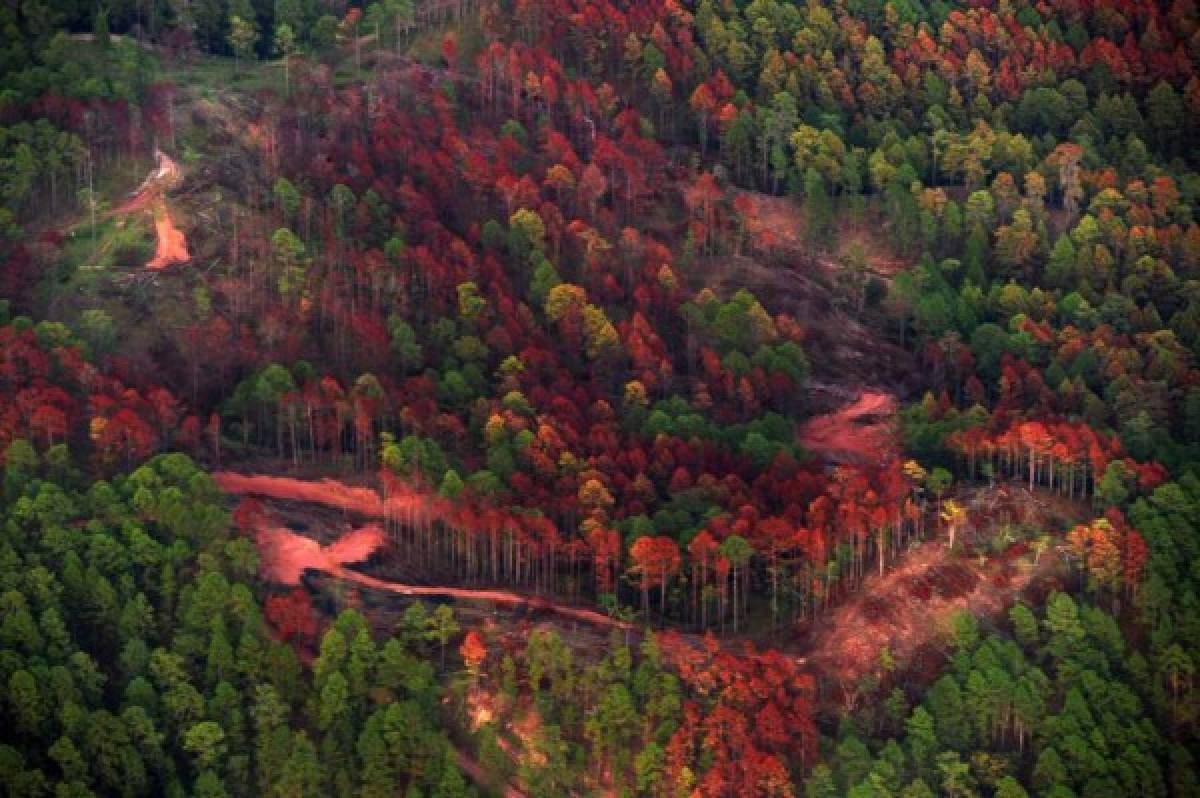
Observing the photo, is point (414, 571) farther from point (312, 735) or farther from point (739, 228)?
point (739, 228)

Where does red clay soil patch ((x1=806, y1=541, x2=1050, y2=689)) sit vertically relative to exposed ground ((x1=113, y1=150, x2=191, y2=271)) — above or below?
below

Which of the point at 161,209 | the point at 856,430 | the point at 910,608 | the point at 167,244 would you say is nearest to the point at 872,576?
the point at 910,608

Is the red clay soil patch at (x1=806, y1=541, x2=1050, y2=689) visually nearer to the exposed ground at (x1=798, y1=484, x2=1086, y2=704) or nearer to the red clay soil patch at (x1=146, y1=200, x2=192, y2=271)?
the exposed ground at (x1=798, y1=484, x2=1086, y2=704)

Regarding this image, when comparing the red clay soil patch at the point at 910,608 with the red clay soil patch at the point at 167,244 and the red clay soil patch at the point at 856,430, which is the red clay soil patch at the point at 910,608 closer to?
the red clay soil patch at the point at 856,430

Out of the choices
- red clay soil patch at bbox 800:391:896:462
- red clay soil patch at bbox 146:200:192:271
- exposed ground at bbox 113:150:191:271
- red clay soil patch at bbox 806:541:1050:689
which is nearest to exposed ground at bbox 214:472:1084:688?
red clay soil patch at bbox 806:541:1050:689

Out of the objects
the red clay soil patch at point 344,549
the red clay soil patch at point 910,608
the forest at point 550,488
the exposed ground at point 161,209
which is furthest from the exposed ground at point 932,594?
the exposed ground at point 161,209

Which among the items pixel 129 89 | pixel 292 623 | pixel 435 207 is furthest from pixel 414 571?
pixel 129 89

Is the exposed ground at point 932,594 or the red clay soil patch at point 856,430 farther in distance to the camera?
the red clay soil patch at point 856,430

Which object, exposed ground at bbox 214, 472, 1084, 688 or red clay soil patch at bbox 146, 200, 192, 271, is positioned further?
red clay soil patch at bbox 146, 200, 192, 271
